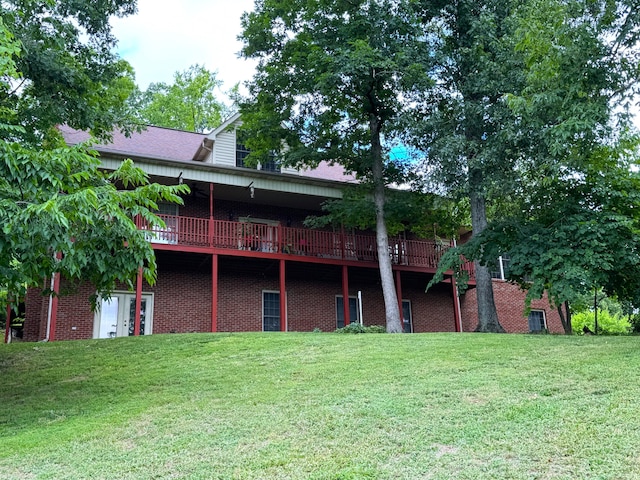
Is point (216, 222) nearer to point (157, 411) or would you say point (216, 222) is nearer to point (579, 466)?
point (157, 411)

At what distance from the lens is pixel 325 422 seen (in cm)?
667

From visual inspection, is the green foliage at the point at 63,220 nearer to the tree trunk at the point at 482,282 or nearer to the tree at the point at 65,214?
the tree at the point at 65,214

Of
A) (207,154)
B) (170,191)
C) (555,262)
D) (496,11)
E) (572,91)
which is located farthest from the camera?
(207,154)

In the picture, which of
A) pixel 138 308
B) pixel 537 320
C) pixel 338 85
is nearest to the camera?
pixel 138 308

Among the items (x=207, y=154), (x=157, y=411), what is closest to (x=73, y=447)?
(x=157, y=411)

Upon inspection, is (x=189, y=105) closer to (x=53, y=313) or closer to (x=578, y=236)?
(x=53, y=313)

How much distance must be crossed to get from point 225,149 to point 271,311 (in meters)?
5.34

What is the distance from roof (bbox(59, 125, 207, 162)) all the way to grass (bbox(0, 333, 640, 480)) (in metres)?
8.49

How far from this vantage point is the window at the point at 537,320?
23.5 metres

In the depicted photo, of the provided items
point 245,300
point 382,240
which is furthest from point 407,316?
point 245,300

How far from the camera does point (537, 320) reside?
2372cm

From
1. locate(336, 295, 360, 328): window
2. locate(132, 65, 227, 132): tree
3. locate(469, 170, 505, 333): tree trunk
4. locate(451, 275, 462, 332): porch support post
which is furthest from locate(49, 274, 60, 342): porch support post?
locate(132, 65, 227, 132): tree

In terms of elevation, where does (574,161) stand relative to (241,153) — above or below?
below

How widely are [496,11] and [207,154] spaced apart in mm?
9553
